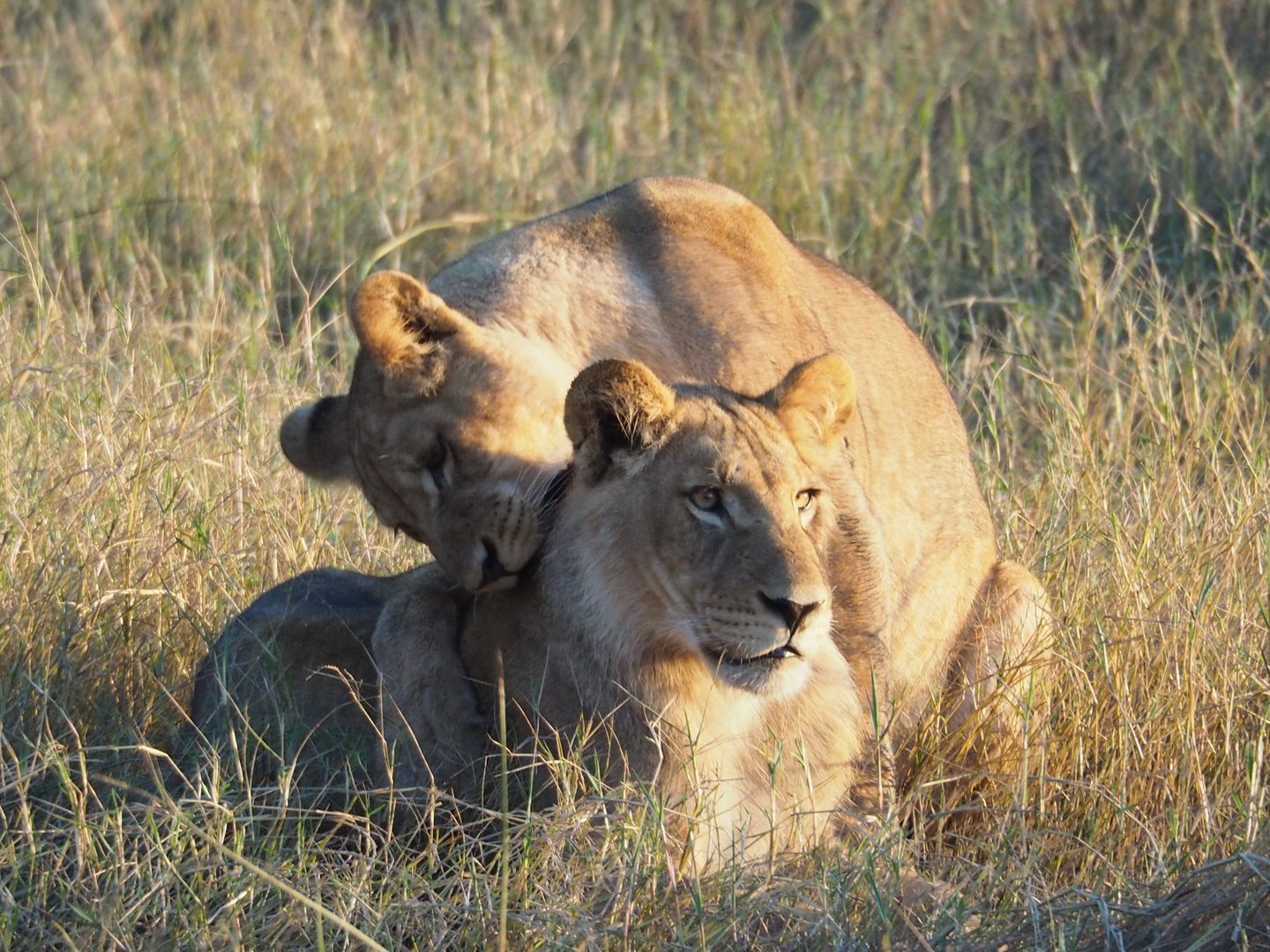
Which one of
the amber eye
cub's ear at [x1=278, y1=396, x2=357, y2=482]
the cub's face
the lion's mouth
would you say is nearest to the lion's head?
the cub's face

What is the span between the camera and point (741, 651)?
2.95 meters

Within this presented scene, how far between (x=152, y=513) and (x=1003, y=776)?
217 cm

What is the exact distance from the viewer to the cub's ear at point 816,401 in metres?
3.29

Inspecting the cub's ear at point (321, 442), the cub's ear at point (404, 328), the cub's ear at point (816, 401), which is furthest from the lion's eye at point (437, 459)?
the cub's ear at point (816, 401)

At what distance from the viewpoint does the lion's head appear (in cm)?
327

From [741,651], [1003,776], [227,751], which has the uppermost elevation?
[741,651]

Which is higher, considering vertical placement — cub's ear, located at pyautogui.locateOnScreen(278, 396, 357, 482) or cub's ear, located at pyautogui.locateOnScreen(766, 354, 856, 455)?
cub's ear, located at pyautogui.locateOnScreen(766, 354, 856, 455)

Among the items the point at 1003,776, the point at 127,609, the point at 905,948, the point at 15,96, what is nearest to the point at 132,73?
the point at 15,96

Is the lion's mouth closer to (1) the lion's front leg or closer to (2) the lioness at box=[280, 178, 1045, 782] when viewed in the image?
(2) the lioness at box=[280, 178, 1045, 782]

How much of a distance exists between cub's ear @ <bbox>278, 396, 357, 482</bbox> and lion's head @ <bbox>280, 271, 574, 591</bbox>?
25 cm

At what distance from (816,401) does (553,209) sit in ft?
13.6

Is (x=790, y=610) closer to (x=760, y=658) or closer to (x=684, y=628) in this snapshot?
(x=760, y=658)

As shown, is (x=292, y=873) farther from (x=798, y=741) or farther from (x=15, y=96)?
(x=15, y=96)

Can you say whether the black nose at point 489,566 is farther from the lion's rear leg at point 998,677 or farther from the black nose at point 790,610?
the lion's rear leg at point 998,677
